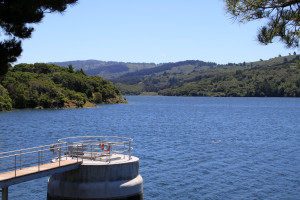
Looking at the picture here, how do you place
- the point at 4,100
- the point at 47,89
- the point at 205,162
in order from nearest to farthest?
the point at 205,162, the point at 4,100, the point at 47,89

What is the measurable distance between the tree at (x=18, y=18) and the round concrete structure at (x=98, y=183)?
6.72 meters

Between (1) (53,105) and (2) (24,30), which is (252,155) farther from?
(1) (53,105)

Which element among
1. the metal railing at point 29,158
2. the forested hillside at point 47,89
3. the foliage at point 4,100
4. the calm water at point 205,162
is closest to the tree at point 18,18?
the metal railing at point 29,158

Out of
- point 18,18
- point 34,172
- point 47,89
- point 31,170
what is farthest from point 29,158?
point 47,89

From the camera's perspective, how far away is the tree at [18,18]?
16562 mm

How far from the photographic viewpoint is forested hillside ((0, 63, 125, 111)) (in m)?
116

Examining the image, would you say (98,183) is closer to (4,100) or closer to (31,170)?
(31,170)

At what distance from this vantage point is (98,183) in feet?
65.8

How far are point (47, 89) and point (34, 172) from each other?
10757 centimetres

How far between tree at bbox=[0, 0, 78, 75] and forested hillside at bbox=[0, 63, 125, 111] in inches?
3100

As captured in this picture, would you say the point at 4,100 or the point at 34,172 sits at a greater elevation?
the point at 4,100

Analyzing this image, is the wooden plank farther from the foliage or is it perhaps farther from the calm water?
the foliage

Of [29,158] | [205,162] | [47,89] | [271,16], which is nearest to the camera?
[271,16]

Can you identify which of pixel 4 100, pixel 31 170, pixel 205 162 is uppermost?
pixel 4 100
